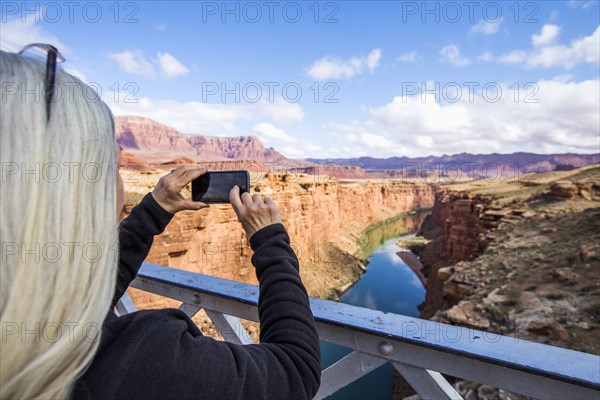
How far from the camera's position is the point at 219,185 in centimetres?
139

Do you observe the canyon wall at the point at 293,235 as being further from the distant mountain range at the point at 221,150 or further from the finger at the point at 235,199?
the distant mountain range at the point at 221,150

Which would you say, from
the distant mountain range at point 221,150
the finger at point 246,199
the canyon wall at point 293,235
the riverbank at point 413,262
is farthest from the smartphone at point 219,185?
the distant mountain range at point 221,150

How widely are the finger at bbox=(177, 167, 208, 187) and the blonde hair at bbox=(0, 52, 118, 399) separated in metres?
0.70

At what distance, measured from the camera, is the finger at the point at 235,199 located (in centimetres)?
115

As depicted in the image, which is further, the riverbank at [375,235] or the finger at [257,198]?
the riverbank at [375,235]

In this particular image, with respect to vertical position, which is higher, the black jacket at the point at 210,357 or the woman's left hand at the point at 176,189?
the woman's left hand at the point at 176,189

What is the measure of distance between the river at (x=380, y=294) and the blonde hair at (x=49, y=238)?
17306mm

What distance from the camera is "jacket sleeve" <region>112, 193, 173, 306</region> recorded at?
137 centimetres

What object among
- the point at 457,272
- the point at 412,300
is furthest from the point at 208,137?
the point at 457,272

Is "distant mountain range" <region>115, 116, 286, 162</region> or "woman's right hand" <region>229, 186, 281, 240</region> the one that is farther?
"distant mountain range" <region>115, 116, 286, 162</region>

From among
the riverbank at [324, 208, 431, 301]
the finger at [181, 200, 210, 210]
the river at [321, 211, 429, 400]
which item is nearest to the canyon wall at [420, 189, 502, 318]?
the river at [321, 211, 429, 400]

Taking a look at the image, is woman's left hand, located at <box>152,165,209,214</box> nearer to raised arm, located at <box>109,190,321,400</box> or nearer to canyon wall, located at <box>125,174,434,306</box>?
raised arm, located at <box>109,190,321,400</box>

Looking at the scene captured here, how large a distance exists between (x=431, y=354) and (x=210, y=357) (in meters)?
0.83

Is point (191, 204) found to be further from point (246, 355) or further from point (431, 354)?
point (431, 354)
